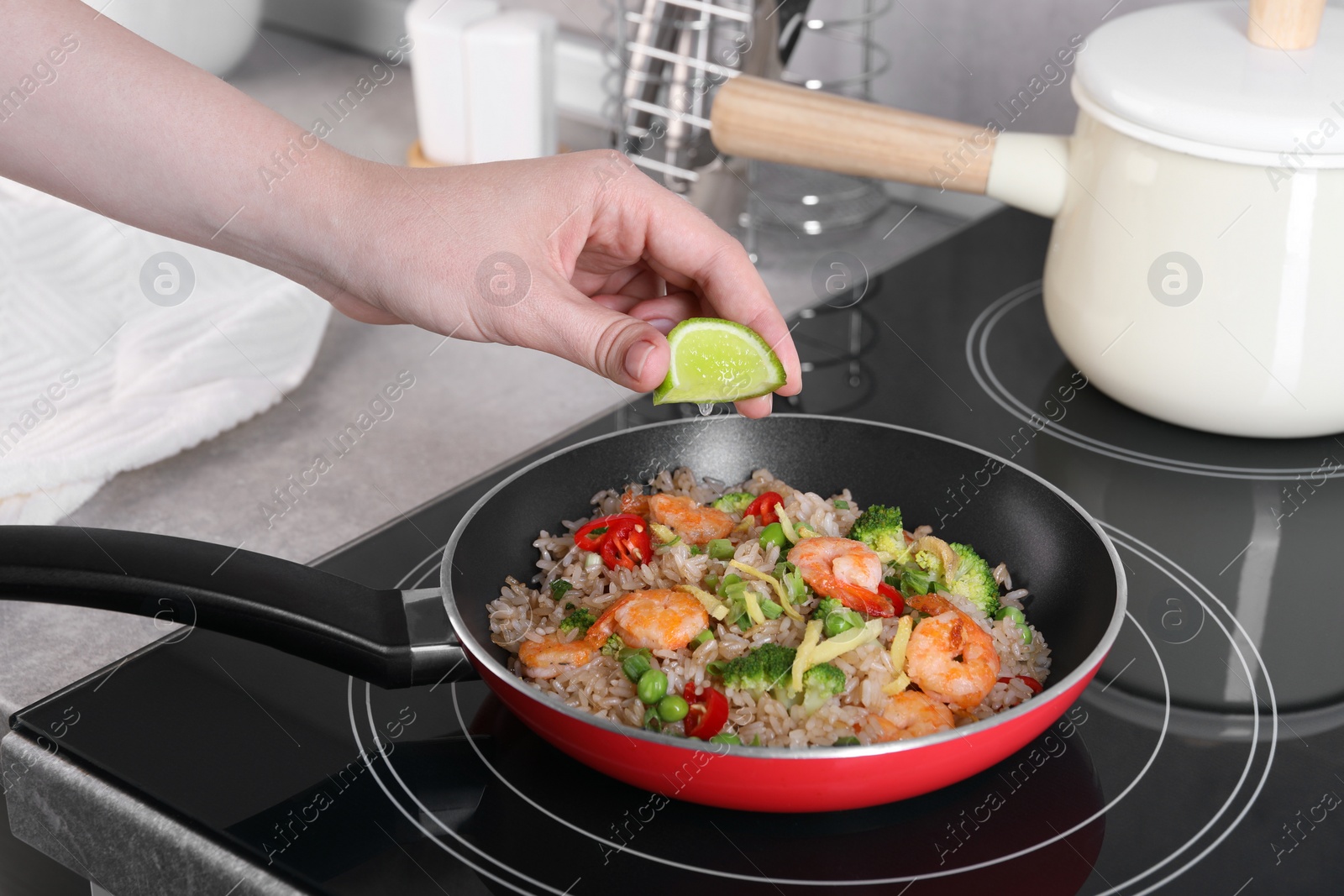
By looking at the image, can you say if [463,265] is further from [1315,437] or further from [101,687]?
[1315,437]

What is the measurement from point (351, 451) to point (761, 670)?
69 cm

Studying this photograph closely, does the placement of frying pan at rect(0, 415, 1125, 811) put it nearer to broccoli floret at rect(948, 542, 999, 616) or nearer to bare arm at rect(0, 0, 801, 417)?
broccoli floret at rect(948, 542, 999, 616)

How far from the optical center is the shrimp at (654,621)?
35.9 inches

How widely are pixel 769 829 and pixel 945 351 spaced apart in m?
0.82

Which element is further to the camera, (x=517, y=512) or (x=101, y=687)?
(x=517, y=512)

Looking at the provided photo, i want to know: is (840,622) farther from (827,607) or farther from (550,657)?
(550,657)

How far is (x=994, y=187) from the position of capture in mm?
1309

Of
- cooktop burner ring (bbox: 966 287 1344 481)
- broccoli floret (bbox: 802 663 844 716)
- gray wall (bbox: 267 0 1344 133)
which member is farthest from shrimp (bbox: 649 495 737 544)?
gray wall (bbox: 267 0 1344 133)

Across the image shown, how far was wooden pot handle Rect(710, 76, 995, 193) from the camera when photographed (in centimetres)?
129

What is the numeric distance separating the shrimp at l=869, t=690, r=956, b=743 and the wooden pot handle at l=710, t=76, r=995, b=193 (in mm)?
645

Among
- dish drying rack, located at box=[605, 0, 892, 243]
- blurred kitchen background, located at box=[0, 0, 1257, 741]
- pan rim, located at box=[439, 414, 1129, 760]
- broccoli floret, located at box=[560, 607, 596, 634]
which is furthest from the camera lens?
dish drying rack, located at box=[605, 0, 892, 243]

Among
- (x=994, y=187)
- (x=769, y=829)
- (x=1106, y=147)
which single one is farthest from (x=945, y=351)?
(x=769, y=829)

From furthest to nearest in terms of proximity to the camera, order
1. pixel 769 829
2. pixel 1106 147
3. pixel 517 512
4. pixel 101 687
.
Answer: pixel 1106 147 → pixel 517 512 → pixel 101 687 → pixel 769 829

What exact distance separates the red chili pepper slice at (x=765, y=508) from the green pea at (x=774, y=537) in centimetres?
4
